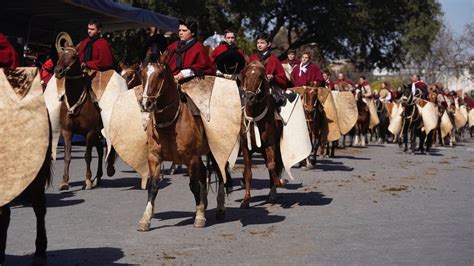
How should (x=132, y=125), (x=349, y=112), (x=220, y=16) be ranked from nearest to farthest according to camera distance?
1. (x=132, y=125)
2. (x=349, y=112)
3. (x=220, y=16)

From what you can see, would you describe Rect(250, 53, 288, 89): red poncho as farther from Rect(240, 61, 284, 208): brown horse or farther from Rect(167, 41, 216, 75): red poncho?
Rect(167, 41, 216, 75): red poncho

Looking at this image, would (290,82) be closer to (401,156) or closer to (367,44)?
(401,156)

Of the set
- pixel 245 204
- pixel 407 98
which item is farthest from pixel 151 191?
pixel 407 98

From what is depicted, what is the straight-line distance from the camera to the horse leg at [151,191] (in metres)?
9.52

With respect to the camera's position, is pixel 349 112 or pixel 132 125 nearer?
pixel 132 125

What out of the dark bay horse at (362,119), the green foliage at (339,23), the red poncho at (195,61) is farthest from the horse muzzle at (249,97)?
the green foliage at (339,23)

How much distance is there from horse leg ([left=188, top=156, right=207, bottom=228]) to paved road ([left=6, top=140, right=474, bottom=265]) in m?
0.16

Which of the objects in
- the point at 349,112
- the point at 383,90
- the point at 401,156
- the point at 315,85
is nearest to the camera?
the point at 315,85

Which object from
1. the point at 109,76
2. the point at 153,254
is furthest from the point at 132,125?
the point at 109,76

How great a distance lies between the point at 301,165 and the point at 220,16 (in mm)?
21157

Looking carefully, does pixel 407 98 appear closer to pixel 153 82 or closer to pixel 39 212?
pixel 153 82

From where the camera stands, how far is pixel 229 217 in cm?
1082

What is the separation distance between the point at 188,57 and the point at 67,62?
10.5ft

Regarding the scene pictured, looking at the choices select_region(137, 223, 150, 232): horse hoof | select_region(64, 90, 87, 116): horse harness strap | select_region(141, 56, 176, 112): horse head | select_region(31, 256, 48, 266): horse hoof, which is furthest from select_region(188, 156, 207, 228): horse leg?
select_region(64, 90, 87, 116): horse harness strap
